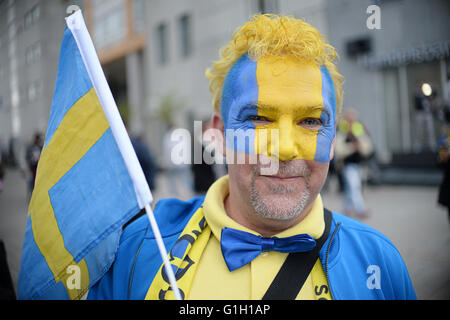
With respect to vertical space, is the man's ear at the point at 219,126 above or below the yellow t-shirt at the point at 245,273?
above

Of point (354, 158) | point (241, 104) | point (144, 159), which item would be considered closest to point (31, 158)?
point (241, 104)

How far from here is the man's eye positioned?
126 cm

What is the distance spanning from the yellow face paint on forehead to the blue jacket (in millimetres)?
381

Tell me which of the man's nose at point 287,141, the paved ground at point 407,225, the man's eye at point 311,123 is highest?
the man's eye at point 311,123

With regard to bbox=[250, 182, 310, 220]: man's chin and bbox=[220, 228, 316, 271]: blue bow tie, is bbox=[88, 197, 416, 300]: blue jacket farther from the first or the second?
bbox=[250, 182, 310, 220]: man's chin

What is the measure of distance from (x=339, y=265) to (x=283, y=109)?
61 cm

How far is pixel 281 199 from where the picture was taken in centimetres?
121

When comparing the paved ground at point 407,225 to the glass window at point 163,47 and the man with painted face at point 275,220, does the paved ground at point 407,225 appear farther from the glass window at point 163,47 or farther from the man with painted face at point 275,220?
the glass window at point 163,47

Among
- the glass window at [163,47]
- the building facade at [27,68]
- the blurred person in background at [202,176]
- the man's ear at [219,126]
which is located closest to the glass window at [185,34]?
the glass window at [163,47]

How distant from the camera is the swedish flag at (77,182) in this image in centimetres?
113

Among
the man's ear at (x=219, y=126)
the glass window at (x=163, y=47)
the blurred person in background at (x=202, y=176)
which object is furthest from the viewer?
the glass window at (x=163, y=47)

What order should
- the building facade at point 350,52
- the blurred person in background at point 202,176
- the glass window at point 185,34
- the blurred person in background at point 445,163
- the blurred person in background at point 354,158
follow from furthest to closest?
the glass window at point 185,34
the building facade at point 350,52
the blurred person in background at point 354,158
the blurred person in background at point 202,176
the blurred person in background at point 445,163

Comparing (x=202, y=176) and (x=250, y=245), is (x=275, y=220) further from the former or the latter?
(x=202, y=176)

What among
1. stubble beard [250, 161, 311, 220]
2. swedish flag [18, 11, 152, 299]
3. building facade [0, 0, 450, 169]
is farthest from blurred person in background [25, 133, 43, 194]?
building facade [0, 0, 450, 169]
